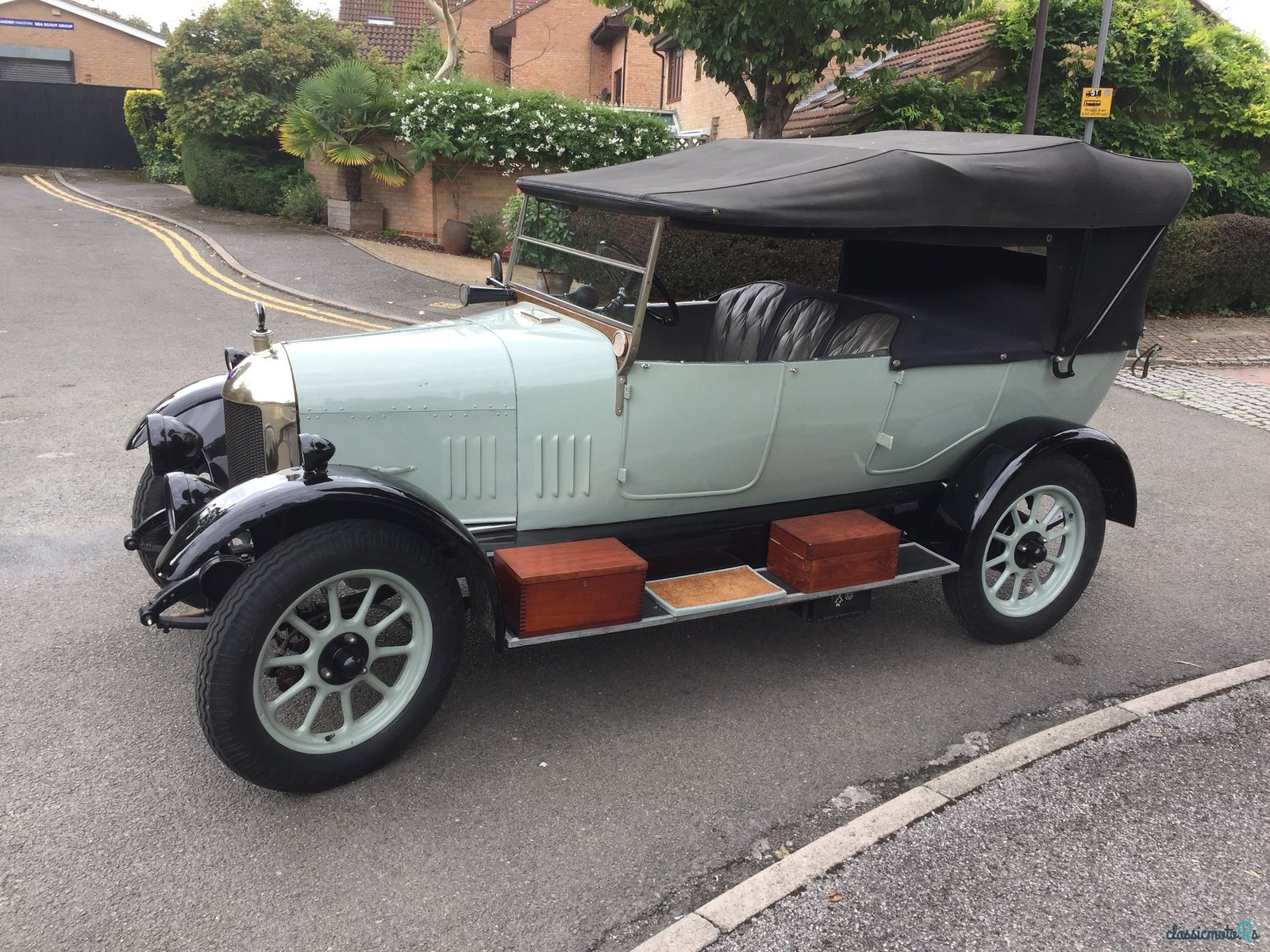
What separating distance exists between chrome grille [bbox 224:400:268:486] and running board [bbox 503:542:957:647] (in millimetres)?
1142

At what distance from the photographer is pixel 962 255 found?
4727 millimetres

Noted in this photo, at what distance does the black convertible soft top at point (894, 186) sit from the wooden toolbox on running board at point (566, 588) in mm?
1273

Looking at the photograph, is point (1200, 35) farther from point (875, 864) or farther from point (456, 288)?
point (875, 864)

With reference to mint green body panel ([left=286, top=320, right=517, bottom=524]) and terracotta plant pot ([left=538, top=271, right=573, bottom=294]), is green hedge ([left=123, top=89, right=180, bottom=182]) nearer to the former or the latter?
terracotta plant pot ([left=538, top=271, right=573, bottom=294])

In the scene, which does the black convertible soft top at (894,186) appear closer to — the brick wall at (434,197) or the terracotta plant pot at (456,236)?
the terracotta plant pot at (456,236)

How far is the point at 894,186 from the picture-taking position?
11.5 ft

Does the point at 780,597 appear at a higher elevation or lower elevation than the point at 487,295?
lower

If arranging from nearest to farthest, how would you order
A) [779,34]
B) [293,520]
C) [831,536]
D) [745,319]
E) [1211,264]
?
[293,520], [831,536], [745,319], [779,34], [1211,264]

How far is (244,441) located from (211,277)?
9.91 metres

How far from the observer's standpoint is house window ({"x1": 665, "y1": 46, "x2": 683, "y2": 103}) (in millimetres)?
24203

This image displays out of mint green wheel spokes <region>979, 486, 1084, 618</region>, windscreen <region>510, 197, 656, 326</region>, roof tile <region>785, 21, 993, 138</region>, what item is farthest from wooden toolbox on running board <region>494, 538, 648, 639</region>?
roof tile <region>785, 21, 993, 138</region>

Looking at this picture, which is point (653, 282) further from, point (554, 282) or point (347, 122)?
point (347, 122)

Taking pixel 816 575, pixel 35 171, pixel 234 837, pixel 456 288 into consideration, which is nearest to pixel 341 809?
pixel 234 837

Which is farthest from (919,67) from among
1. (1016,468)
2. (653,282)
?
(653,282)
